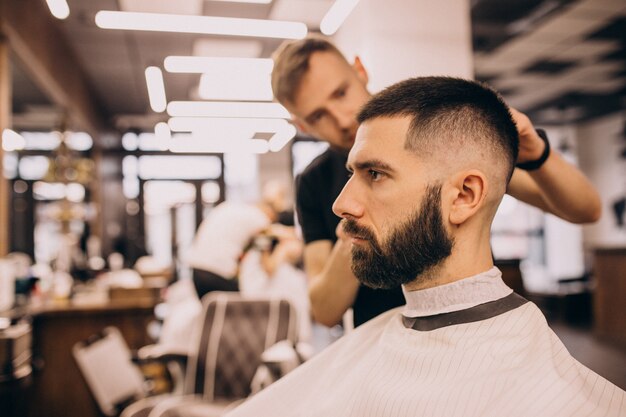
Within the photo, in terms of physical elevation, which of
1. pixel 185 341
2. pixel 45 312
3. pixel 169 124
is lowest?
pixel 185 341

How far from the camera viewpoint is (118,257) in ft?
22.1

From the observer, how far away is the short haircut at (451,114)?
97 centimetres

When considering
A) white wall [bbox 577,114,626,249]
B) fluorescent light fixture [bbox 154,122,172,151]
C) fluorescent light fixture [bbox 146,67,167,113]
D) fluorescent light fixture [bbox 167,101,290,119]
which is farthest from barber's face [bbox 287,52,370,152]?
white wall [bbox 577,114,626,249]

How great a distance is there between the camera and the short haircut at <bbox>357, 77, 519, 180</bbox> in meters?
0.97

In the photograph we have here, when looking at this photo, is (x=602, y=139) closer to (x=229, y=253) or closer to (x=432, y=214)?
(x=229, y=253)

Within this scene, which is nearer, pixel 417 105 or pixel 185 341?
pixel 417 105

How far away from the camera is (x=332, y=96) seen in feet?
4.35

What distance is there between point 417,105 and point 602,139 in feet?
32.5

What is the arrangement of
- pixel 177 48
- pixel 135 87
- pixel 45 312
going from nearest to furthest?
1. pixel 177 48
2. pixel 45 312
3. pixel 135 87

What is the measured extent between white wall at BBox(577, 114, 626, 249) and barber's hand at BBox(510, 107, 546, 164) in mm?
8905

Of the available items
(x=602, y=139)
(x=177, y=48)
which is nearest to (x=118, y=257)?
(x=177, y=48)

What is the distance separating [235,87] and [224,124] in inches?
52.9

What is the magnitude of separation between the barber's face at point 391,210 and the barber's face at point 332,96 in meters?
0.28

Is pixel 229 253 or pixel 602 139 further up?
pixel 602 139
